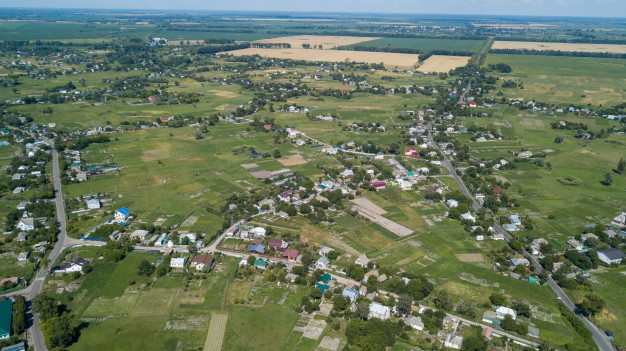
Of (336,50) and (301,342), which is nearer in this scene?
(301,342)

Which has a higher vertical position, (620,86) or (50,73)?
(620,86)

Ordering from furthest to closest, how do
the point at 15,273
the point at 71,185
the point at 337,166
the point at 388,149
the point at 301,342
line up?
the point at 388,149 < the point at 337,166 < the point at 71,185 < the point at 15,273 < the point at 301,342

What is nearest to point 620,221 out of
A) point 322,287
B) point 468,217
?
point 468,217

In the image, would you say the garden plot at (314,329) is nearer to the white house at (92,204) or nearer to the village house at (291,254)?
the village house at (291,254)

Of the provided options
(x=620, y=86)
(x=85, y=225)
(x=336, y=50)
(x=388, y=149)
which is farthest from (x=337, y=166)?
(x=336, y=50)

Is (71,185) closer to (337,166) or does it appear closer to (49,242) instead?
(49,242)

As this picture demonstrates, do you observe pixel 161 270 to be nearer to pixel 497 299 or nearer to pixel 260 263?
pixel 260 263

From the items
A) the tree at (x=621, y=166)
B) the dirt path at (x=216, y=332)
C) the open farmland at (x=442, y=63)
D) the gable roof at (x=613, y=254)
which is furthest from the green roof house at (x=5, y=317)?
the open farmland at (x=442, y=63)
